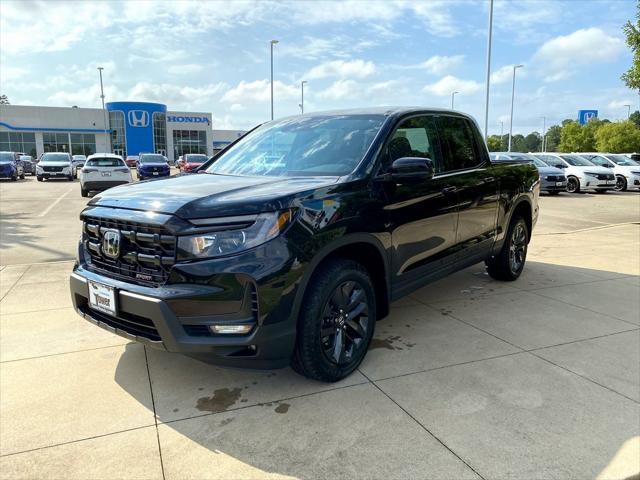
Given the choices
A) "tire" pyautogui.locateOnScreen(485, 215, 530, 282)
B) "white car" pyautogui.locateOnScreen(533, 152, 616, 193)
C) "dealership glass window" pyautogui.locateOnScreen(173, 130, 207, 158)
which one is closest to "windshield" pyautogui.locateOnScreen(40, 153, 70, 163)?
"white car" pyautogui.locateOnScreen(533, 152, 616, 193)

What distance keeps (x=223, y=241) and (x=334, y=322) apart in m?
0.96

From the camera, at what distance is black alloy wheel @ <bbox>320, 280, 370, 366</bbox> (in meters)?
3.19

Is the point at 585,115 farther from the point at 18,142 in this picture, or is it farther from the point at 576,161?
the point at 18,142

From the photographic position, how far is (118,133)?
62281 millimetres

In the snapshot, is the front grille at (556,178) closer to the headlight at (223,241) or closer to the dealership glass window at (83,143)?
the headlight at (223,241)

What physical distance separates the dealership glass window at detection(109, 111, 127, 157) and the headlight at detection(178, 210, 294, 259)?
2513 inches

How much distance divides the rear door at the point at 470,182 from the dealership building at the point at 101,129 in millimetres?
59021

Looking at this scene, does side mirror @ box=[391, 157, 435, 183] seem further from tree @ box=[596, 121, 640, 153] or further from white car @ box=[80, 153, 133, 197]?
tree @ box=[596, 121, 640, 153]

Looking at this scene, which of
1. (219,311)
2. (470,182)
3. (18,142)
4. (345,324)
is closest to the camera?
(219,311)

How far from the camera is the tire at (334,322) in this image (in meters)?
3.02

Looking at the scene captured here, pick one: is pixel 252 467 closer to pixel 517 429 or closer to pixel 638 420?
pixel 517 429

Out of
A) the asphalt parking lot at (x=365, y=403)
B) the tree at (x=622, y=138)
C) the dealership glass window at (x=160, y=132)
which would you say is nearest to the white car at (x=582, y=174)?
the asphalt parking lot at (x=365, y=403)

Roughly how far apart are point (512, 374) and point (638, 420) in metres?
0.79

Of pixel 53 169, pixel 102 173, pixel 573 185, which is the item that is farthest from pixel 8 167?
pixel 573 185
